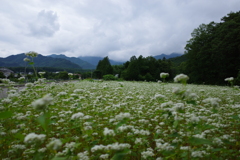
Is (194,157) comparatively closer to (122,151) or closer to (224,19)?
(122,151)

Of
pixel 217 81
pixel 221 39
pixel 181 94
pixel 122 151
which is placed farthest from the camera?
pixel 217 81

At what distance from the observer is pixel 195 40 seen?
34406 millimetres

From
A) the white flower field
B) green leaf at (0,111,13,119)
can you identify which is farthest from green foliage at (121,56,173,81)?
green leaf at (0,111,13,119)

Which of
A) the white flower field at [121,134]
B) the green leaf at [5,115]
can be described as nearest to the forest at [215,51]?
the white flower field at [121,134]

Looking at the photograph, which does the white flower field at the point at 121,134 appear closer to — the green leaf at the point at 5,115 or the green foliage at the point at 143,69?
the green leaf at the point at 5,115

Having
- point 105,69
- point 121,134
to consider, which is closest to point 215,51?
point 121,134

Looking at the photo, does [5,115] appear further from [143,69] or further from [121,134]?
[143,69]

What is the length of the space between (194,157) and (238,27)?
34.0 m

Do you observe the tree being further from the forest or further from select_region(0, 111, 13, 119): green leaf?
select_region(0, 111, 13, 119): green leaf

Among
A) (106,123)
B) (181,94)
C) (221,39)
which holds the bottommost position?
(106,123)

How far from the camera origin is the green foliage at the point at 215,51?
2642cm

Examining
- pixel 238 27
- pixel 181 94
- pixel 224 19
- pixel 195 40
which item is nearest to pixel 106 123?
pixel 181 94

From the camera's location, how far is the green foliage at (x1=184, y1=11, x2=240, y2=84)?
2642 cm

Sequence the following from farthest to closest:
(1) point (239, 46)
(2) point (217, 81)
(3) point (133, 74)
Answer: (3) point (133, 74) → (2) point (217, 81) → (1) point (239, 46)
